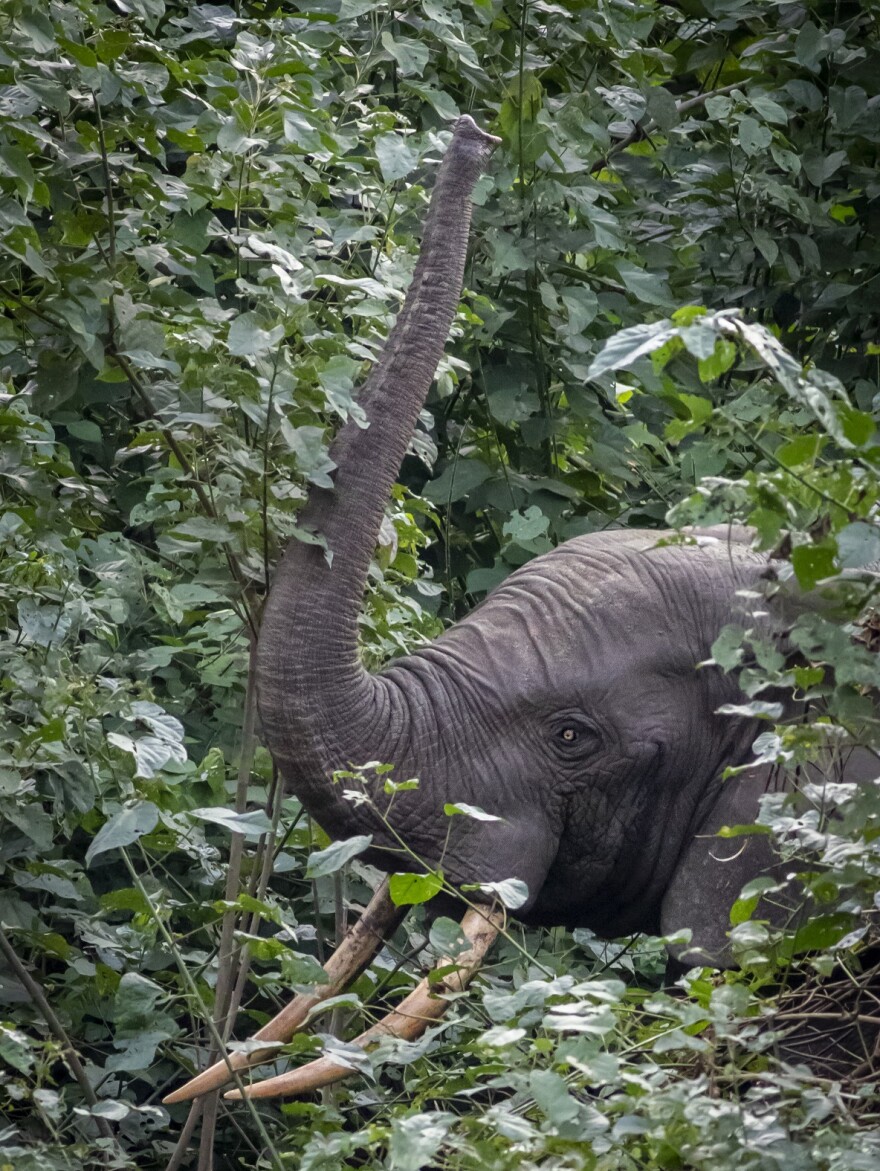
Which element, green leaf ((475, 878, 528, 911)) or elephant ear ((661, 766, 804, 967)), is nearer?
green leaf ((475, 878, 528, 911))

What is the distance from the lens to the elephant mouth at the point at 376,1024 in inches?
101

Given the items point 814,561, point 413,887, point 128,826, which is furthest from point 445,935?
point 814,561

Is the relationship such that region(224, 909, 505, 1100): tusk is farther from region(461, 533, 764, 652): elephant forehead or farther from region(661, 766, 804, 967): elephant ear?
region(461, 533, 764, 652): elephant forehead

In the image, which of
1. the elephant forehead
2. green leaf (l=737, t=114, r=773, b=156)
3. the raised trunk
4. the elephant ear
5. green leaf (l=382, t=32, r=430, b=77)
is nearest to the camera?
the raised trunk

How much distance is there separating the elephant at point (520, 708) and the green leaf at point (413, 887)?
1.31ft

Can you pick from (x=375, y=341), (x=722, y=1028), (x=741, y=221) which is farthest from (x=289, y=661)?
(x=741, y=221)

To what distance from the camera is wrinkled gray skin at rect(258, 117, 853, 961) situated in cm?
271

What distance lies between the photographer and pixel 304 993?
2.46 metres

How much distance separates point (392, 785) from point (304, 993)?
36cm

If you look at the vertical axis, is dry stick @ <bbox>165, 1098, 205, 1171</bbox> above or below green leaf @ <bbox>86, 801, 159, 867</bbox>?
below

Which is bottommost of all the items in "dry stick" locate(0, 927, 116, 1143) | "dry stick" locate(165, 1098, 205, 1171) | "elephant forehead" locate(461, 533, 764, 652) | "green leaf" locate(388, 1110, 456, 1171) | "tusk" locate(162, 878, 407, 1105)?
"dry stick" locate(165, 1098, 205, 1171)

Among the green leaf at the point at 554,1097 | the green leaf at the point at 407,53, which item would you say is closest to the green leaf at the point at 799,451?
the green leaf at the point at 554,1097

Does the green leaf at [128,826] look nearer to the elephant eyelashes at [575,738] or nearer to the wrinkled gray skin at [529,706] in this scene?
the wrinkled gray skin at [529,706]

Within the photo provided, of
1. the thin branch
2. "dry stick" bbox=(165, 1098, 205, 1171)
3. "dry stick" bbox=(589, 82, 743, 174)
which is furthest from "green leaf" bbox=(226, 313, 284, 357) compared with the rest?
"dry stick" bbox=(589, 82, 743, 174)
